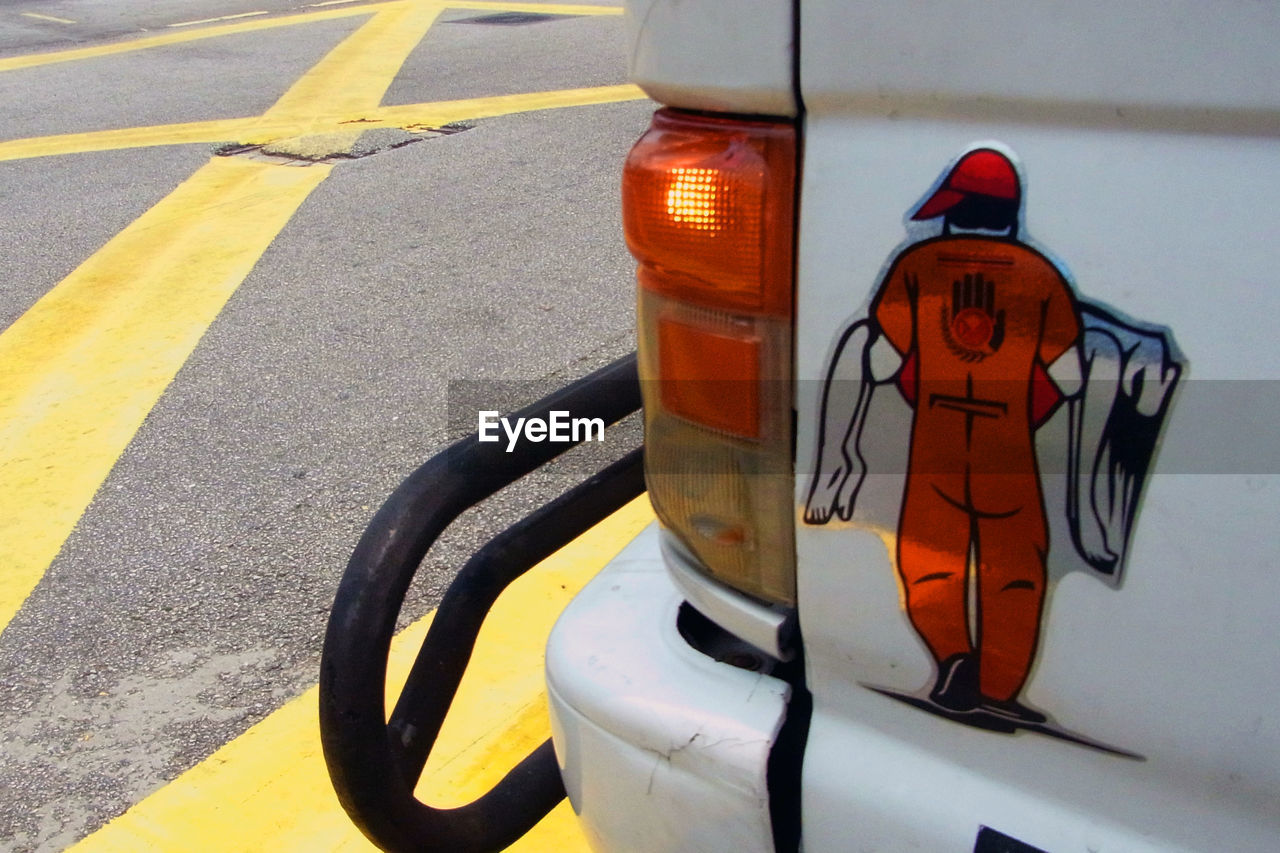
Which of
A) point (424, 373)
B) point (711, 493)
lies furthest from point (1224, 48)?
point (424, 373)

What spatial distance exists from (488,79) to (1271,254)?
9.26 metres

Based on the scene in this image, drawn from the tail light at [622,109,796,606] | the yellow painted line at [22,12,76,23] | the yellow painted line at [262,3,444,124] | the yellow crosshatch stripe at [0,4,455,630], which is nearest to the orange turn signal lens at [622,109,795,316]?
the tail light at [622,109,796,606]

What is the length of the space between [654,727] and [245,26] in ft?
44.8

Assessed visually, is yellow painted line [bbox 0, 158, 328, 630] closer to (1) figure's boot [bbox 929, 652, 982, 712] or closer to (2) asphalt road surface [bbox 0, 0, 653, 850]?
(2) asphalt road surface [bbox 0, 0, 653, 850]

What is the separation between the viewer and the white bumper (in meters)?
1.29

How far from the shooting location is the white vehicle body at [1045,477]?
917 millimetres

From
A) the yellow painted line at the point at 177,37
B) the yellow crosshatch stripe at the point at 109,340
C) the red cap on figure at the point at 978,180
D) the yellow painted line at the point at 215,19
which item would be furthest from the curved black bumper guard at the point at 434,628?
the yellow painted line at the point at 215,19

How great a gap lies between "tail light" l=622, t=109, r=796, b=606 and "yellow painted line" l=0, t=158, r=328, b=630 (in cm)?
232

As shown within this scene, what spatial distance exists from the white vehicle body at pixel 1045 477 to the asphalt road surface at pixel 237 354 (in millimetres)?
1432

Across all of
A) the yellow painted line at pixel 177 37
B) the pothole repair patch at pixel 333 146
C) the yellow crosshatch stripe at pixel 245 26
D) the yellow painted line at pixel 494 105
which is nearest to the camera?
the pothole repair patch at pixel 333 146

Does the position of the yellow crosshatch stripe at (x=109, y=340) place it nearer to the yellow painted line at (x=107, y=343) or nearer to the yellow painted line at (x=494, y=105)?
the yellow painted line at (x=107, y=343)

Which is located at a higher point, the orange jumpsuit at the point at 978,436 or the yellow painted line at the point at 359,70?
the orange jumpsuit at the point at 978,436

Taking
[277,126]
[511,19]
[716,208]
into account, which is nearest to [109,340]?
[277,126]

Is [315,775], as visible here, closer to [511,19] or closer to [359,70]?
[359,70]
